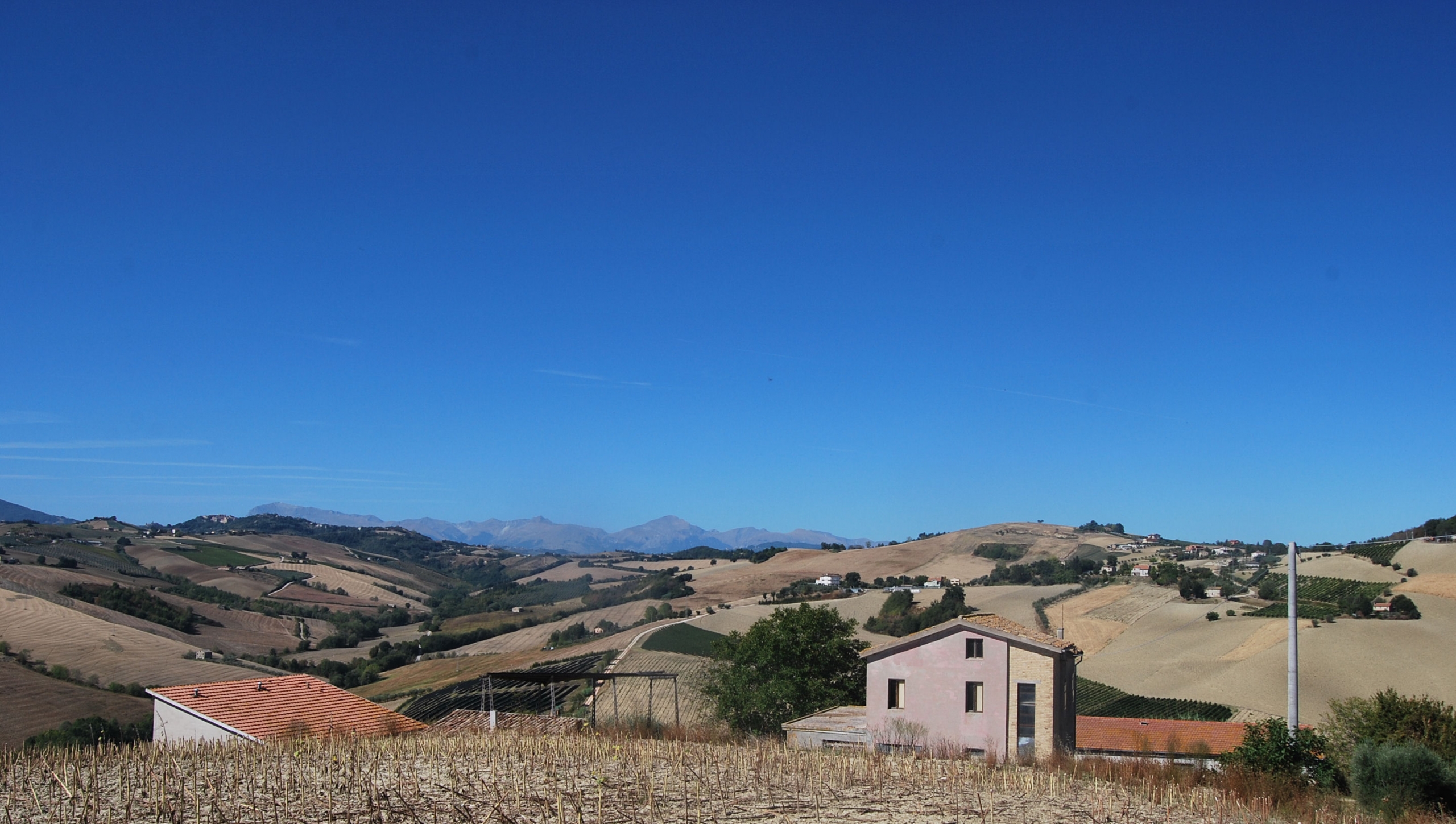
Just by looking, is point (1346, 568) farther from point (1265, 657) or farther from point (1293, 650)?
point (1293, 650)

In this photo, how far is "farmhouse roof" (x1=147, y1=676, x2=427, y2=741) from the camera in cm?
2405

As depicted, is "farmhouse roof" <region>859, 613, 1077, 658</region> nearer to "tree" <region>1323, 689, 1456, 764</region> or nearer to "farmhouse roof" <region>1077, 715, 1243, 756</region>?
Result: "farmhouse roof" <region>1077, 715, 1243, 756</region>

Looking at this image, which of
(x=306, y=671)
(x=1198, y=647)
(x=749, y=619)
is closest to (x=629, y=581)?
(x=749, y=619)

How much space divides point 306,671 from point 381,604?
52.7 m

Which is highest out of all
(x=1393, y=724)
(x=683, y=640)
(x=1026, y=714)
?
(x=1393, y=724)

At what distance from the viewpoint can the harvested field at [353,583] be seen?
13150cm

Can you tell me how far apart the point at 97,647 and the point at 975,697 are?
59.3 m

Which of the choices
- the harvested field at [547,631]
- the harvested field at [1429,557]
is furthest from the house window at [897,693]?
the harvested field at [1429,557]

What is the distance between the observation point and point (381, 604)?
125375mm

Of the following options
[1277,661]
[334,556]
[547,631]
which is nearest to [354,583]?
[334,556]

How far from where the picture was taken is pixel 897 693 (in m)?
31.3

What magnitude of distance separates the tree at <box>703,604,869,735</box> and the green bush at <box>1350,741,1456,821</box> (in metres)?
22.0

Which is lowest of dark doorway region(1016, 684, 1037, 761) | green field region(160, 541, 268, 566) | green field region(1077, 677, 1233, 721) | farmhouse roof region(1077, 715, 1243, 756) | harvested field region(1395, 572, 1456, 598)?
green field region(1077, 677, 1233, 721)

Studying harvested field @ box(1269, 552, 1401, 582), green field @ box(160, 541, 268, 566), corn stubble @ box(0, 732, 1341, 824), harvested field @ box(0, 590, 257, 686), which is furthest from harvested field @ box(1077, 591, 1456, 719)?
green field @ box(160, 541, 268, 566)
